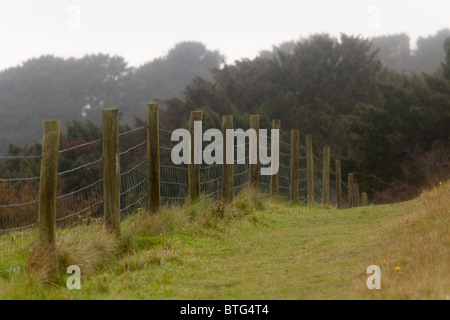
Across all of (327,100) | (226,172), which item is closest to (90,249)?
(226,172)

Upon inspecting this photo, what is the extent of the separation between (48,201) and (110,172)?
4.69ft

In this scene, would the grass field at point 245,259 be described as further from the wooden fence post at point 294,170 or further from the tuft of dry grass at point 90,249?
the wooden fence post at point 294,170

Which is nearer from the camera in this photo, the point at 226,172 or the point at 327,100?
the point at 226,172

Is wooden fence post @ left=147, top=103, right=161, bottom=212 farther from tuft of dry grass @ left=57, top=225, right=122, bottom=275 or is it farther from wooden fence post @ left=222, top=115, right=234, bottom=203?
wooden fence post @ left=222, top=115, right=234, bottom=203

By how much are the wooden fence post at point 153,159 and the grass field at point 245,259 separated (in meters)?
0.28

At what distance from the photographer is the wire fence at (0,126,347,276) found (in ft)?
23.2

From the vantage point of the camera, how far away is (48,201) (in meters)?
6.34

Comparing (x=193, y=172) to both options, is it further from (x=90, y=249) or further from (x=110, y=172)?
(x=90, y=249)

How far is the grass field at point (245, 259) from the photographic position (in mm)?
5641

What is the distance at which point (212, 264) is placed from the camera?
7.42 meters

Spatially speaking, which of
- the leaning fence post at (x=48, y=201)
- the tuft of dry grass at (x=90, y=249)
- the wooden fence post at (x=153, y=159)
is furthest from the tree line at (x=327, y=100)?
the leaning fence post at (x=48, y=201)

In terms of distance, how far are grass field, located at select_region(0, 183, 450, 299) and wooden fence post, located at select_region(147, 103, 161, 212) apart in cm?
28
